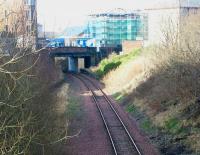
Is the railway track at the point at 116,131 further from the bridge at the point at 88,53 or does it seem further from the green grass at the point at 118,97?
the bridge at the point at 88,53

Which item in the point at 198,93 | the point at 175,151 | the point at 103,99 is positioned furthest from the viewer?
the point at 103,99

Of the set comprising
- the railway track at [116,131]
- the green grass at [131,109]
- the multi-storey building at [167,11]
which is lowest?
the railway track at [116,131]

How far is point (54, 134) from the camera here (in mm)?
14266

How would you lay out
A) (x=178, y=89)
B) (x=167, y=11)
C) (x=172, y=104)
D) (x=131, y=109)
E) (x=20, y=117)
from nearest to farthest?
1. (x=20, y=117)
2. (x=178, y=89)
3. (x=172, y=104)
4. (x=131, y=109)
5. (x=167, y=11)

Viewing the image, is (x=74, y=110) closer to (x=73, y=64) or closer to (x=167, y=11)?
(x=167, y=11)

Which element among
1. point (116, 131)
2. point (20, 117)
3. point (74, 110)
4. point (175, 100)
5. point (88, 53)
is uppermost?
point (88, 53)

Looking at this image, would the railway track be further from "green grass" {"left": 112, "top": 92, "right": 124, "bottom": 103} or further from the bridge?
the bridge

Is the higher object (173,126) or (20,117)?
(20,117)

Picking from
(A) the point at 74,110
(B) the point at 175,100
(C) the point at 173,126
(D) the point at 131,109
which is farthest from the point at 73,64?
(C) the point at 173,126

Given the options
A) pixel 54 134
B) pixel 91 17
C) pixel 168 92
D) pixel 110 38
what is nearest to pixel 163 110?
pixel 168 92

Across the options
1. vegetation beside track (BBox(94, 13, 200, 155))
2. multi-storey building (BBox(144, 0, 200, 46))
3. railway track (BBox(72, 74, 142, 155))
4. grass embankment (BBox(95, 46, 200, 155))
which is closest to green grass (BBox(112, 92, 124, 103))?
railway track (BBox(72, 74, 142, 155))

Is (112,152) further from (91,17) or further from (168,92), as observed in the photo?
(91,17)

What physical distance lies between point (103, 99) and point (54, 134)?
23.2 metres

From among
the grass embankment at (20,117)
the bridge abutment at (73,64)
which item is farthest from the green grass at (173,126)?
the bridge abutment at (73,64)
